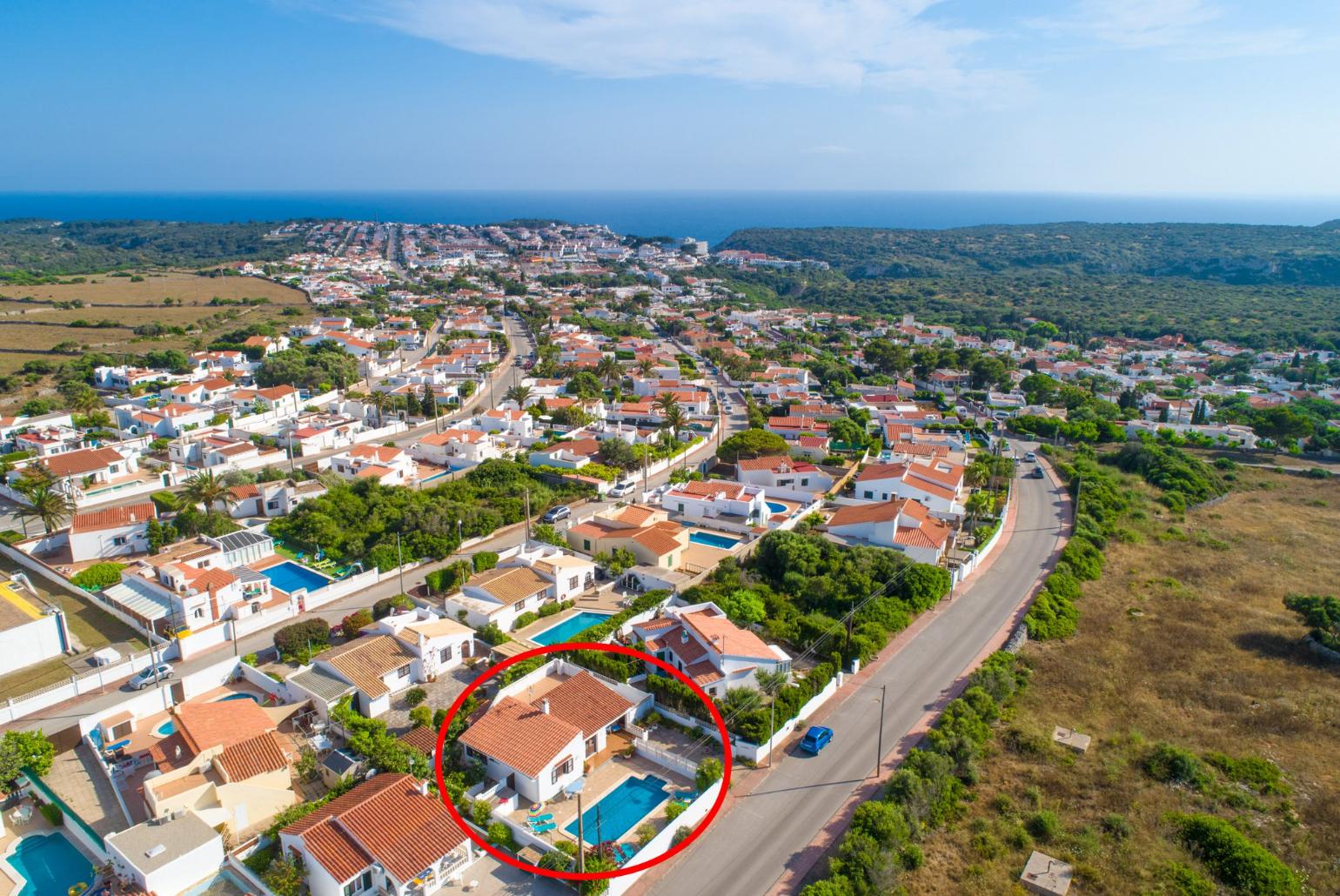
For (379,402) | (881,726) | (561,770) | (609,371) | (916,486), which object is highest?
(609,371)

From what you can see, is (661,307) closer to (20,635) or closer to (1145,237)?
(20,635)

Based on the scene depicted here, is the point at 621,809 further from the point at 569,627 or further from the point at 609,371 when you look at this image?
the point at 609,371

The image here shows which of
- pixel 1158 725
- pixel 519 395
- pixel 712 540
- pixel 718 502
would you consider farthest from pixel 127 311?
pixel 1158 725

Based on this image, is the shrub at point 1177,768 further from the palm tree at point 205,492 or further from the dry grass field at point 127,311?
the dry grass field at point 127,311

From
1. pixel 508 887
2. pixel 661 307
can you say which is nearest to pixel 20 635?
pixel 508 887

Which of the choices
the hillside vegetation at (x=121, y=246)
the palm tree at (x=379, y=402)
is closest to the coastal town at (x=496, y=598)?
the palm tree at (x=379, y=402)

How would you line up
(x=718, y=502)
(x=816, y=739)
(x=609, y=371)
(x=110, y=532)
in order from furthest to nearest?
1. (x=609, y=371)
2. (x=718, y=502)
3. (x=110, y=532)
4. (x=816, y=739)

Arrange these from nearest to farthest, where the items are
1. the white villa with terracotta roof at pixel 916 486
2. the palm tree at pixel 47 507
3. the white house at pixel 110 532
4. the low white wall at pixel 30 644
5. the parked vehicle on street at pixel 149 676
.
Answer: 1. the parked vehicle on street at pixel 149 676
2. the low white wall at pixel 30 644
3. the white house at pixel 110 532
4. the palm tree at pixel 47 507
5. the white villa with terracotta roof at pixel 916 486
